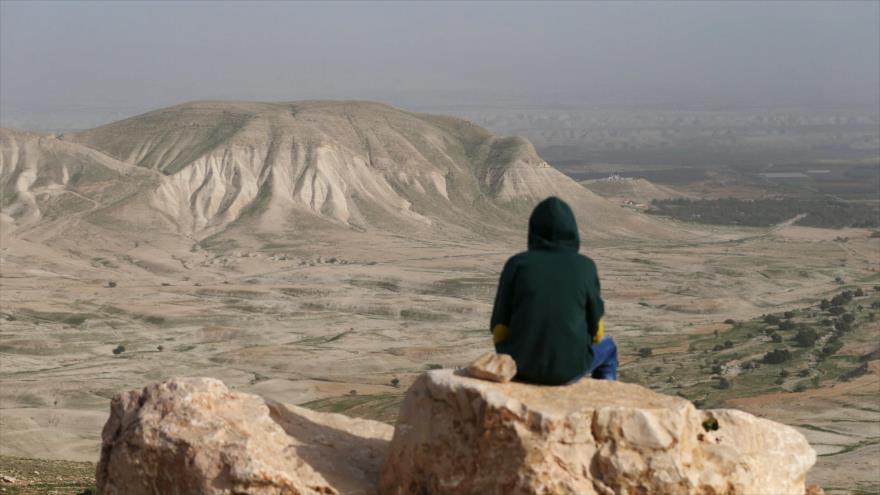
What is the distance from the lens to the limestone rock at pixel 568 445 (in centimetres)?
861

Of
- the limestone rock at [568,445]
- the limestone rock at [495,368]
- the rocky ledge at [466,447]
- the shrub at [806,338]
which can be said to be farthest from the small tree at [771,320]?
the limestone rock at [495,368]

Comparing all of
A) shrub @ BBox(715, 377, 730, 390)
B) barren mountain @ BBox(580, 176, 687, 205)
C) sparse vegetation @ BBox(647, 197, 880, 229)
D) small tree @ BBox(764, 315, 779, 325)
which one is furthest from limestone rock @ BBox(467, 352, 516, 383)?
barren mountain @ BBox(580, 176, 687, 205)

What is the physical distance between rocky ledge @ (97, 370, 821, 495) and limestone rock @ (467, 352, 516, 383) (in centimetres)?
8

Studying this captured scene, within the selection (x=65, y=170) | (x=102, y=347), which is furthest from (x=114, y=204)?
(x=102, y=347)

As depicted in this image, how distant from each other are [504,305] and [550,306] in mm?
463

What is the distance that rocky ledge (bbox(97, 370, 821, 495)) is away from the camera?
341 inches

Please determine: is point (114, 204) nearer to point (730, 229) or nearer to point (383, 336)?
point (383, 336)

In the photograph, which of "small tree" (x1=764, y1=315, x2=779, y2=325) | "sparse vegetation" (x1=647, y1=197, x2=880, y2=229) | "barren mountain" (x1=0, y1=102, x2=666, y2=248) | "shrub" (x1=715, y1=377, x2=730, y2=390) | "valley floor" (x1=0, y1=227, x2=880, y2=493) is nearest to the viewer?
"valley floor" (x1=0, y1=227, x2=880, y2=493)

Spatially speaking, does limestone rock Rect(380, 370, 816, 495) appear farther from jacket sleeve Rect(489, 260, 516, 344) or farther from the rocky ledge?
jacket sleeve Rect(489, 260, 516, 344)

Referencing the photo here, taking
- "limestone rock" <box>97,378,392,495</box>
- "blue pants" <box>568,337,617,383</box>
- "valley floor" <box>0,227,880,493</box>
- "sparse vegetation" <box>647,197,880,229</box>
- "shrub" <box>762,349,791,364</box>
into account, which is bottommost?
"valley floor" <box>0,227,880,493</box>

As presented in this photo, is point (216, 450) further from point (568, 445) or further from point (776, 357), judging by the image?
point (776, 357)

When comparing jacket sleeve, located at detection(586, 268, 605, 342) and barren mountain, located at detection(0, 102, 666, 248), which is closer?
jacket sleeve, located at detection(586, 268, 605, 342)

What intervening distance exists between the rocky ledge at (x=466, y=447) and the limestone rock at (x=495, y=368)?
8 cm

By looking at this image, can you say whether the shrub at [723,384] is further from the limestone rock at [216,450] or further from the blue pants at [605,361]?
the limestone rock at [216,450]
